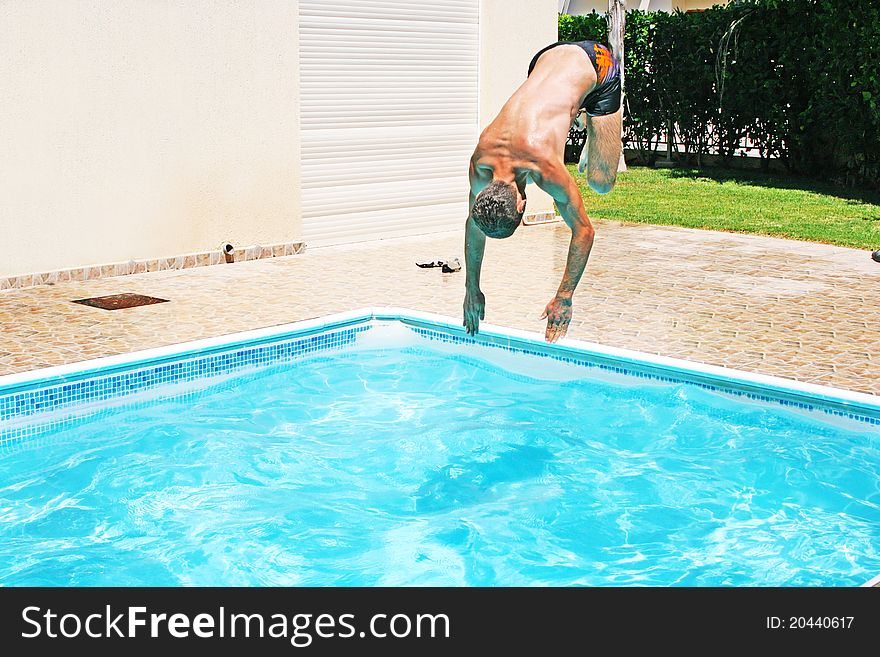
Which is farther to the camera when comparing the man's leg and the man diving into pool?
the man's leg

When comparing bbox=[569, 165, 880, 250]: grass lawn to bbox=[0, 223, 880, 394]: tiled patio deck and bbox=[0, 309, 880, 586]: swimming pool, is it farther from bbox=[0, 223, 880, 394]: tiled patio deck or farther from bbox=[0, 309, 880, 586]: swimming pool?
bbox=[0, 309, 880, 586]: swimming pool

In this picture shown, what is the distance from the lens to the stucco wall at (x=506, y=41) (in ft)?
48.0

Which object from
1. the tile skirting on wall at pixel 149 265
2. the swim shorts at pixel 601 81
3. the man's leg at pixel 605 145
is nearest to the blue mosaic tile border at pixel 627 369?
the man's leg at pixel 605 145

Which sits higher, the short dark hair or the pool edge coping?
the short dark hair

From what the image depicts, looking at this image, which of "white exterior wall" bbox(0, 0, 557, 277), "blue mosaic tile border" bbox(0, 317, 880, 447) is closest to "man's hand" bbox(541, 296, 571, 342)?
"blue mosaic tile border" bbox(0, 317, 880, 447)

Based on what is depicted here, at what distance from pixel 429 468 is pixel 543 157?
2396 mm

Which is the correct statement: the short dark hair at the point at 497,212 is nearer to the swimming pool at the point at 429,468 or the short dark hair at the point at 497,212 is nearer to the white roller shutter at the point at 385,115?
the swimming pool at the point at 429,468

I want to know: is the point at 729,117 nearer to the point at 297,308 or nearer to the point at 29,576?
the point at 297,308

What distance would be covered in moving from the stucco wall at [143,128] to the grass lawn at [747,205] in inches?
221

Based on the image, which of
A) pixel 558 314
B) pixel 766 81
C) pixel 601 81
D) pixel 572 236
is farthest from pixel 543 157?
pixel 766 81

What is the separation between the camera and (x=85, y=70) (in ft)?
35.3

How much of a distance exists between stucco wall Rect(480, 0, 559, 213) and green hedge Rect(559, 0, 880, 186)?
16.3ft

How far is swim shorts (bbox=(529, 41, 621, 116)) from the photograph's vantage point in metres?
6.93
